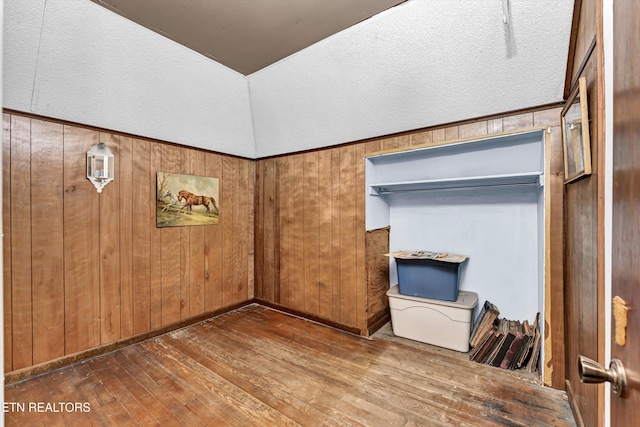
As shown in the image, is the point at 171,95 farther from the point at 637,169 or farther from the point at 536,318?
the point at 536,318

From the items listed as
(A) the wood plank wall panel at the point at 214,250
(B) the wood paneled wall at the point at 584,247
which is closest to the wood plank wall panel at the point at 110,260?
(A) the wood plank wall panel at the point at 214,250

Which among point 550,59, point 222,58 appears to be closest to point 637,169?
point 550,59

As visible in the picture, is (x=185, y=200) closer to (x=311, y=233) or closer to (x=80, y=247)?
(x=80, y=247)

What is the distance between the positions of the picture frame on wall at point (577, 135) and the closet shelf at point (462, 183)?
1.10ft

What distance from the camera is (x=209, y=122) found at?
9.89 feet

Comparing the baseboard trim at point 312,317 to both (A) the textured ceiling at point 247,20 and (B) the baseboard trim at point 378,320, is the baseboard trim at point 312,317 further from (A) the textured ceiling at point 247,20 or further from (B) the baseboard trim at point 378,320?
(A) the textured ceiling at point 247,20

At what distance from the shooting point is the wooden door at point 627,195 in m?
0.56

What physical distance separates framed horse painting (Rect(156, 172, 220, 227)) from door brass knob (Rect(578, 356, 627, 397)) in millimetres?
3066

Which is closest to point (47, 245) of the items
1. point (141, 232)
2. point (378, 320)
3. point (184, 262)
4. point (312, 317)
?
point (141, 232)

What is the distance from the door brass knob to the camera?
1.94 feet

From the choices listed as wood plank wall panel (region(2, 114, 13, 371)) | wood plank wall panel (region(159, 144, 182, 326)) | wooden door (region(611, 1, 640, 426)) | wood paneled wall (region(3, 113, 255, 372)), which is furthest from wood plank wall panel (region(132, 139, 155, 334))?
wooden door (region(611, 1, 640, 426))

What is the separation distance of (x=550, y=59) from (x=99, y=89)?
10.7 feet

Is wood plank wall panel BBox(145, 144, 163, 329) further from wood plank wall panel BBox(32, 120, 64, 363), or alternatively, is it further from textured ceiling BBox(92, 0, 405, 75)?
textured ceiling BBox(92, 0, 405, 75)

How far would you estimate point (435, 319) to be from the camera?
98.3 inches
